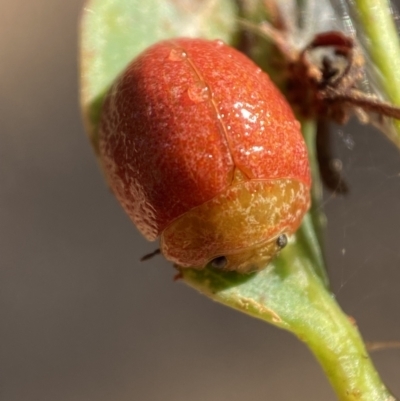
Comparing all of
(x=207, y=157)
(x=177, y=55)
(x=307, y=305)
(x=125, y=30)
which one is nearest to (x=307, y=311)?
(x=307, y=305)

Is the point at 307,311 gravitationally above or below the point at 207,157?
below

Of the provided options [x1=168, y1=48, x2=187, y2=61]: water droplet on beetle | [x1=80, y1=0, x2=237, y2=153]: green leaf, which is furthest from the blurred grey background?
[x1=168, y1=48, x2=187, y2=61]: water droplet on beetle

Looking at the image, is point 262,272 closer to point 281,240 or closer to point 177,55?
point 281,240

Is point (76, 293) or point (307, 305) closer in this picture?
point (307, 305)

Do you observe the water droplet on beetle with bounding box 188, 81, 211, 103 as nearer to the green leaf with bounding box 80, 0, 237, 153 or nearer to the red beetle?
the red beetle

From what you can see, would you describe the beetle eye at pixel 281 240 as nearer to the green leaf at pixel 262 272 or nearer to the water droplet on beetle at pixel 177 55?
the green leaf at pixel 262 272

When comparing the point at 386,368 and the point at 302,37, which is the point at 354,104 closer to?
the point at 302,37

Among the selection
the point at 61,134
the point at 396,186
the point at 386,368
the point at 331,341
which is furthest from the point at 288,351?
the point at 61,134
